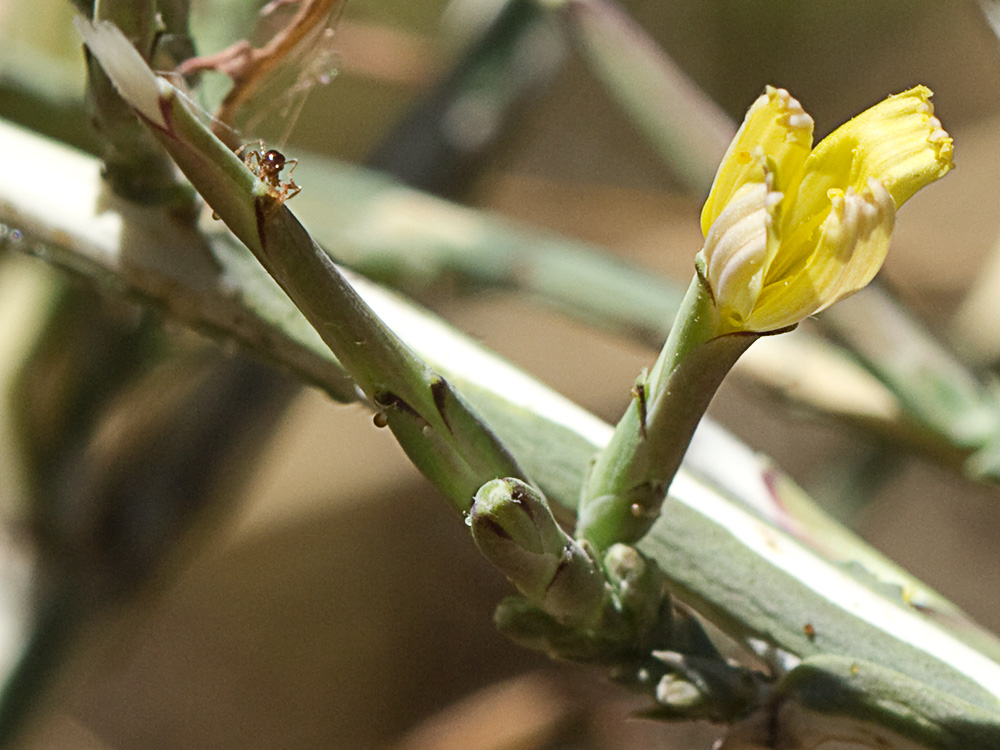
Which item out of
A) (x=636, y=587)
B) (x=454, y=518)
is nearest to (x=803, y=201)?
(x=636, y=587)

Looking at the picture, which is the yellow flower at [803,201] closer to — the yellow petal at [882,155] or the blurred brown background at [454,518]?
the yellow petal at [882,155]

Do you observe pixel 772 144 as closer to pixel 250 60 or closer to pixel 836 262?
pixel 836 262

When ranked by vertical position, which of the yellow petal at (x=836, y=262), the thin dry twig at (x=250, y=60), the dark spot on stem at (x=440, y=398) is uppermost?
the thin dry twig at (x=250, y=60)

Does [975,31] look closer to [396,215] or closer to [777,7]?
[777,7]

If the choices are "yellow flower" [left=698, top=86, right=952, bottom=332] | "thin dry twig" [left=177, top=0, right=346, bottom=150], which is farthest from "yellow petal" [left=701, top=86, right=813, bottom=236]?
"thin dry twig" [left=177, top=0, right=346, bottom=150]

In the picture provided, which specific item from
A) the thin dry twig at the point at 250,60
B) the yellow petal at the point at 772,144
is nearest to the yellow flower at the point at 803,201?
the yellow petal at the point at 772,144

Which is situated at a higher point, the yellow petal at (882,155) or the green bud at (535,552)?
the yellow petal at (882,155)
